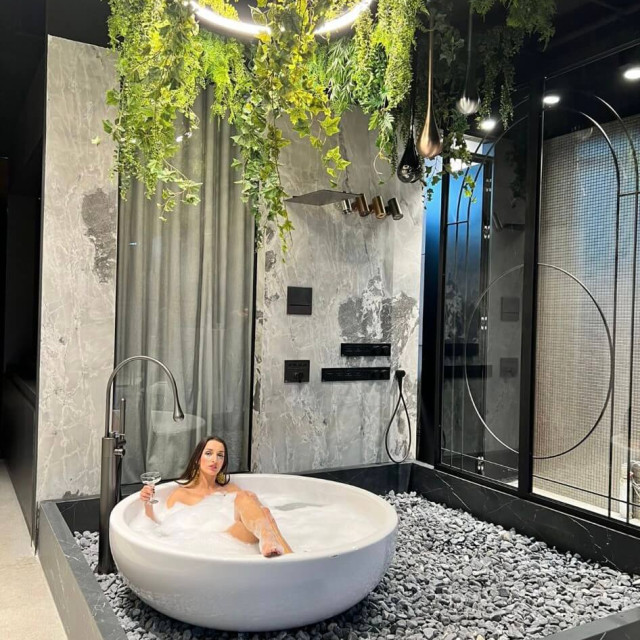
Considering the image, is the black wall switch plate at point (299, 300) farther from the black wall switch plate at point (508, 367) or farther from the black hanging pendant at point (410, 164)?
the black wall switch plate at point (508, 367)

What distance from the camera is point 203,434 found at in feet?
11.9

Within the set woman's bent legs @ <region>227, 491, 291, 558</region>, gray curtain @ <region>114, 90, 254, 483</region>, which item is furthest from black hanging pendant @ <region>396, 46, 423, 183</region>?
woman's bent legs @ <region>227, 491, 291, 558</region>

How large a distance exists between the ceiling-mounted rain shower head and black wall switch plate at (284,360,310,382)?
1.02 m

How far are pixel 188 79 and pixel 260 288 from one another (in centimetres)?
131

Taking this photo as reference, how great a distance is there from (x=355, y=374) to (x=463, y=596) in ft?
5.71

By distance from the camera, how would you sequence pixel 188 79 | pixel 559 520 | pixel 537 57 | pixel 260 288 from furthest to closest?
pixel 260 288 → pixel 537 57 → pixel 559 520 → pixel 188 79

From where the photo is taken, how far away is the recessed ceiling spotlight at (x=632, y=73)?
3043mm

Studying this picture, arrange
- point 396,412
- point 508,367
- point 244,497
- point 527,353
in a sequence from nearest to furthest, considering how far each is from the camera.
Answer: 1. point 244,497
2. point 527,353
3. point 508,367
4. point 396,412

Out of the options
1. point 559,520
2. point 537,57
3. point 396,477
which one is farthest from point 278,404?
point 537,57

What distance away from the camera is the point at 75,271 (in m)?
3.20

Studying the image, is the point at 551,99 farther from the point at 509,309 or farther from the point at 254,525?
the point at 254,525

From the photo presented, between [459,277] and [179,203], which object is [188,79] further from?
[459,277]

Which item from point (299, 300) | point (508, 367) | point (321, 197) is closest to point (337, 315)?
point (299, 300)

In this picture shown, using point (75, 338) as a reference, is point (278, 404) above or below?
below
